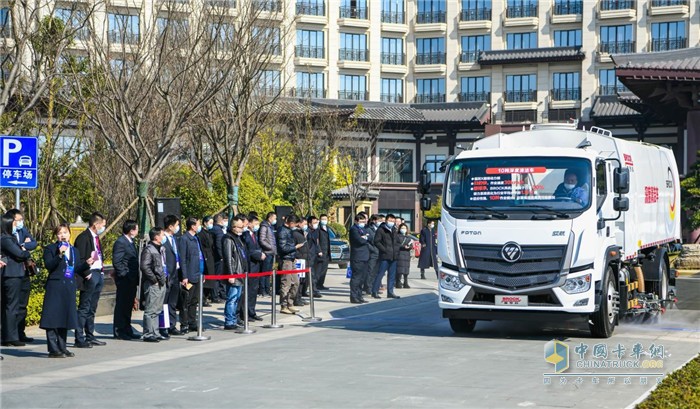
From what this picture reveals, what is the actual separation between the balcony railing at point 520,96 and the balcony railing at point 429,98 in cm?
494

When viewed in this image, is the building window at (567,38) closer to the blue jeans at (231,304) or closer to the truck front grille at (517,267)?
the blue jeans at (231,304)

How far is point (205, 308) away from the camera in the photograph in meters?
19.7

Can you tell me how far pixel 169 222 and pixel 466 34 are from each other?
194 ft

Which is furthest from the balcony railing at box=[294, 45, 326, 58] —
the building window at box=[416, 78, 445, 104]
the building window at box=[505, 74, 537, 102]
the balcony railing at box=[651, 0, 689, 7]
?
the balcony railing at box=[651, 0, 689, 7]

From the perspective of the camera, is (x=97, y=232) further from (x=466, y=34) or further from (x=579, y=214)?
(x=466, y=34)

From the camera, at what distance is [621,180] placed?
1454cm

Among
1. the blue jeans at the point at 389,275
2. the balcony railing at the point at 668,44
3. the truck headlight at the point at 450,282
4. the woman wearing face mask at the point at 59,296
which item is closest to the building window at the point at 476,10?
the balcony railing at the point at 668,44

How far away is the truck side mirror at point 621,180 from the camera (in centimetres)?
1455

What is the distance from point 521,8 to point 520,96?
645 centimetres

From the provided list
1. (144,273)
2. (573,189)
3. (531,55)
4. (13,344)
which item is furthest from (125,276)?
(531,55)

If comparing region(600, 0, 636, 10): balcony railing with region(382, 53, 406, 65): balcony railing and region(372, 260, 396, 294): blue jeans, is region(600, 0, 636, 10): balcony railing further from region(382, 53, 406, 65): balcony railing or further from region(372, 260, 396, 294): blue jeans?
region(372, 260, 396, 294): blue jeans

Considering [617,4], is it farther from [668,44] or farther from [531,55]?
[531,55]

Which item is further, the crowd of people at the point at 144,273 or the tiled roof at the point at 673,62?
the tiled roof at the point at 673,62

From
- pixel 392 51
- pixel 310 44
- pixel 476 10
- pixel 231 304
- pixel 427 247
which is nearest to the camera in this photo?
pixel 231 304
